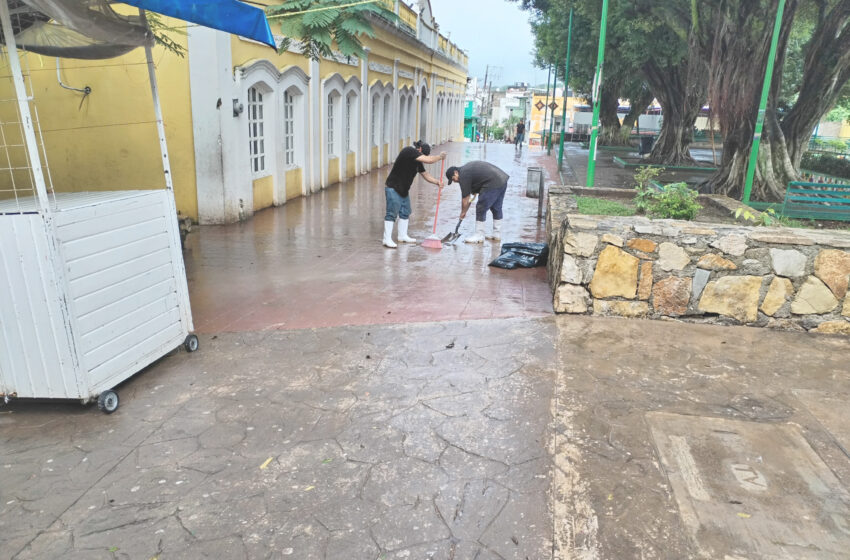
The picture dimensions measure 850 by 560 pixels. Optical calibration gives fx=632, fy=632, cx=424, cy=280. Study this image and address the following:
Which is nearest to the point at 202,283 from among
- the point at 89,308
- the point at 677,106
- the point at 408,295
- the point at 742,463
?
the point at 408,295

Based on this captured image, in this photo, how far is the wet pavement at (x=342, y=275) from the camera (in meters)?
6.02

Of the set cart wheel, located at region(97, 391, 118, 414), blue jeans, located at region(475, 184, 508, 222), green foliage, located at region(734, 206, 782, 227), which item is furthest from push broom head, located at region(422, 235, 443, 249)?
cart wheel, located at region(97, 391, 118, 414)

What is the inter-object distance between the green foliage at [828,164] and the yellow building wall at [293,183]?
17.6 metres

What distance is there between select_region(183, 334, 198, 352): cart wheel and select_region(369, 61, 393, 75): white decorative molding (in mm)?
14014

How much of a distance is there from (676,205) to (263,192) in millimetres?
7697

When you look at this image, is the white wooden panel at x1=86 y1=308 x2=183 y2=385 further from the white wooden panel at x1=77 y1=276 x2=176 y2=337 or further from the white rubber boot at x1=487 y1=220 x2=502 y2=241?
the white rubber boot at x1=487 y1=220 x2=502 y2=241

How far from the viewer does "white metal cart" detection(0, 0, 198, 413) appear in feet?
12.0

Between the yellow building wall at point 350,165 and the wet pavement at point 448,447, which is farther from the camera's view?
the yellow building wall at point 350,165

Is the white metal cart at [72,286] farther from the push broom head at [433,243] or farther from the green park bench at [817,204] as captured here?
the green park bench at [817,204]

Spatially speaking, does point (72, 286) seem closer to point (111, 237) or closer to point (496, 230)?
point (111, 237)

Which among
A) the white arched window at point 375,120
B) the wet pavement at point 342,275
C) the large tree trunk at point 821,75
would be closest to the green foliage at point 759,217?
the wet pavement at point 342,275

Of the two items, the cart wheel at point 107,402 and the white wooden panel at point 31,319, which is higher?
the white wooden panel at point 31,319

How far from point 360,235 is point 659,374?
612 centimetres

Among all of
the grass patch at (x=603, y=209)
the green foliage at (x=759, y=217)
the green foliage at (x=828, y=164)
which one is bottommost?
the green foliage at (x=828, y=164)
